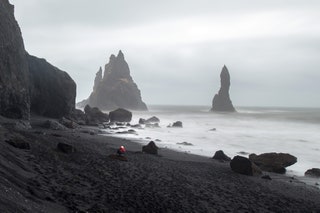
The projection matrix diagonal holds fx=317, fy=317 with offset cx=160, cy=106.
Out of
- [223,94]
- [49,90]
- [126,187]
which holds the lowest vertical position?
[126,187]

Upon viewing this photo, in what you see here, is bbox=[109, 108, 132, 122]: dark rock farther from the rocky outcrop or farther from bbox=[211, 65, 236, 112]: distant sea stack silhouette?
bbox=[211, 65, 236, 112]: distant sea stack silhouette

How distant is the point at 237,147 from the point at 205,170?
20477mm

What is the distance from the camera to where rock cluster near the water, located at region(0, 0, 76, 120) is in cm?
3738

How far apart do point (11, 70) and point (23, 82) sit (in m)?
2.83

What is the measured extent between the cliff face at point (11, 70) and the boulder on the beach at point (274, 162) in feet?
91.7

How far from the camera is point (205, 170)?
23453 mm

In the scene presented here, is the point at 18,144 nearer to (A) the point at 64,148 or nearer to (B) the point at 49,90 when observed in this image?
(A) the point at 64,148

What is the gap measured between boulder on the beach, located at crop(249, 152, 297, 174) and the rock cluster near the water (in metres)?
28.0

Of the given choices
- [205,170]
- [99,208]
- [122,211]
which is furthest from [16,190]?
[205,170]

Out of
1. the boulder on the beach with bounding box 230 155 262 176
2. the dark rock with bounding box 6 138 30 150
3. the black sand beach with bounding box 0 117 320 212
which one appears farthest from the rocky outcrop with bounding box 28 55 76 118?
the boulder on the beach with bounding box 230 155 262 176

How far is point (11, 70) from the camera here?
38562mm

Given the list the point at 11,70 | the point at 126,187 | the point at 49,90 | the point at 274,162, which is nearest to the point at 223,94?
the point at 49,90

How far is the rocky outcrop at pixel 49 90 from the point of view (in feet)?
174

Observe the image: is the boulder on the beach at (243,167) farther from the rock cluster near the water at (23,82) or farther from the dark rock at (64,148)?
the rock cluster near the water at (23,82)
